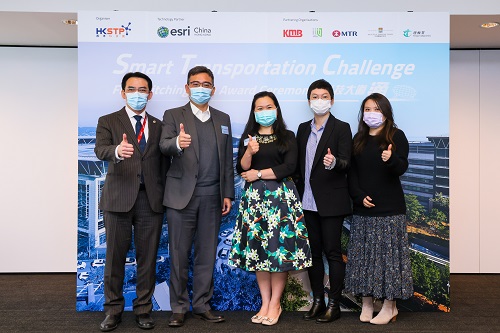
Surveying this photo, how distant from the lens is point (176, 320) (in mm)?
3689

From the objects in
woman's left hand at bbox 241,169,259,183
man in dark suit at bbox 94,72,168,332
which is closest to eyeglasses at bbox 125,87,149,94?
man in dark suit at bbox 94,72,168,332

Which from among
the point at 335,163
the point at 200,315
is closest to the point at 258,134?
the point at 335,163

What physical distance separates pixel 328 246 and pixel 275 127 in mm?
980

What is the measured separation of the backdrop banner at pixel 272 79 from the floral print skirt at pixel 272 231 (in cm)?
42

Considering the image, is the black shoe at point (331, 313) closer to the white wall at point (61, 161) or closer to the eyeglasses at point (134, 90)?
the eyeglasses at point (134, 90)

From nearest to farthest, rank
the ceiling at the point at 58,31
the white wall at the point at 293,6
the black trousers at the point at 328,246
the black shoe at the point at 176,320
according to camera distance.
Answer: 1. the black shoe at the point at 176,320
2. the black trousers at the point at 328,246
3. the white wall at the point at 293,6
4. the ceiling at the point at 58,31

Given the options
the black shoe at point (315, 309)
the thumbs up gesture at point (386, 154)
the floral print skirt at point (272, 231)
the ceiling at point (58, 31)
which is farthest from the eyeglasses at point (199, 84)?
the black shoe at point (315, 309)

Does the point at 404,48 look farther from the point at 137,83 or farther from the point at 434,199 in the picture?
the point at 137,83

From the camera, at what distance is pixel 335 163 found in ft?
11.9

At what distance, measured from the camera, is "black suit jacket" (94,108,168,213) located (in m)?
3.61

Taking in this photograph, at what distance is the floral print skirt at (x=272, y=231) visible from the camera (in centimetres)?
363

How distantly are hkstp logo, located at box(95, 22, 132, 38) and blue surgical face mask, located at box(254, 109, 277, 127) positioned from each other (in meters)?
1.33

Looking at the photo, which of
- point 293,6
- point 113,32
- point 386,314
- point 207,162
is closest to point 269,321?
point 386,314

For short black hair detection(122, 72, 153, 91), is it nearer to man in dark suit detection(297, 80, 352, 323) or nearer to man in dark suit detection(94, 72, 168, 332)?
man in dark suit detection(94, 72, 168, 332)
